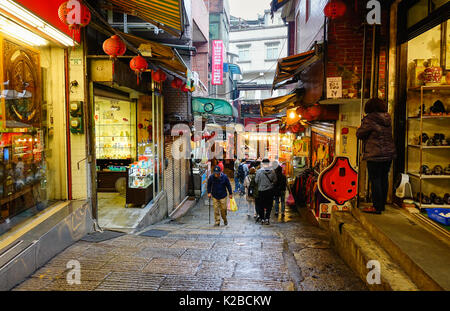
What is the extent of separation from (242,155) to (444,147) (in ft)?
69.7

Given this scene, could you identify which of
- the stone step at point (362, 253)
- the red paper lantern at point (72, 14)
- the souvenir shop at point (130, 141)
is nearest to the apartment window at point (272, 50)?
the souvenir shop at point (130, 141)

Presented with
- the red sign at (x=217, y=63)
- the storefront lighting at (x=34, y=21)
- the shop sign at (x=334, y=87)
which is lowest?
the shop sign at (x=334, y=87)

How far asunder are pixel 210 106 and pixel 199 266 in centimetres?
985

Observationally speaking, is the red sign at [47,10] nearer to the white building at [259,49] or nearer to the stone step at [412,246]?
the stone step at [412,246]

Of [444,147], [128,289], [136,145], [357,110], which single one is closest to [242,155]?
[136,145]

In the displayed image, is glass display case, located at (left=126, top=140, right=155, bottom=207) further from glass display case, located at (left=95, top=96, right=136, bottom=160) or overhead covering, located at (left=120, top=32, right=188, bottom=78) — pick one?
overhead covering, located at (left=120, top=32, right=188, bottom=78)

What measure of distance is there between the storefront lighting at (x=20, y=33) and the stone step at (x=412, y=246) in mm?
6729

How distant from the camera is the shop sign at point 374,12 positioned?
6.11 m

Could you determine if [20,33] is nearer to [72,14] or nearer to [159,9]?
[72,14]

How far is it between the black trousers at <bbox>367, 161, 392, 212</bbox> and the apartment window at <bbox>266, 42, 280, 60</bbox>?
117ft

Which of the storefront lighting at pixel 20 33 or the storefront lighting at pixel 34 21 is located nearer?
the storefront lighting at pixel 34 21

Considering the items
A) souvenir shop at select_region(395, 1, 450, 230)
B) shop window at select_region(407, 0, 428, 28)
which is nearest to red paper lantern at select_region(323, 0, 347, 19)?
souvenir shop at select_region(395, 1, 450, 230)

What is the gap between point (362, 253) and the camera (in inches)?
168

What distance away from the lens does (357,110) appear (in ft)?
23.8
